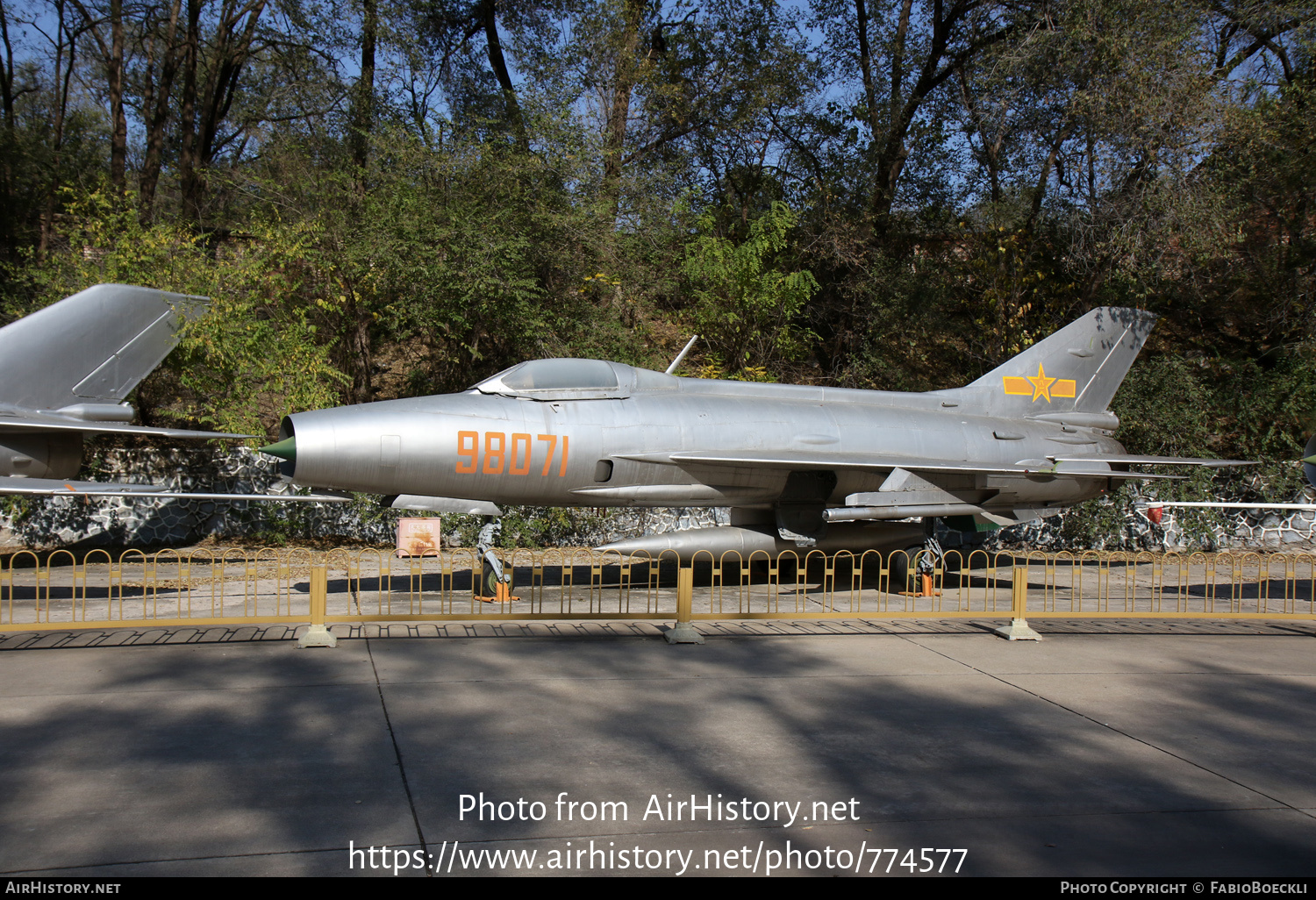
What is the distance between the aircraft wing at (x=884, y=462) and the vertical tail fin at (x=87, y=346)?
624 centimetres

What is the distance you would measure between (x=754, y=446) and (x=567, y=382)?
2321 mm

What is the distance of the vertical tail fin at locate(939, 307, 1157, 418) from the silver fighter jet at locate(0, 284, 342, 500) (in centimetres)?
919

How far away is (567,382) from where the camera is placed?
970 cm

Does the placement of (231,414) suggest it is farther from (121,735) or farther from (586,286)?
(121,735)

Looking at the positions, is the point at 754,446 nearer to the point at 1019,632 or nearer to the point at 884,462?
the point at 884,462

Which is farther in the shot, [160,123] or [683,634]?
Answer: [160,123]

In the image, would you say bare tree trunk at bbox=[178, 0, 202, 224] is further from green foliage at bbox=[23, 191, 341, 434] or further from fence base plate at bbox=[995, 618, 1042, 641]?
fence base plate at bbox=[995, 618, 1042, 641]

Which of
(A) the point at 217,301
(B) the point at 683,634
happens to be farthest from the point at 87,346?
(B) the point at 683,634

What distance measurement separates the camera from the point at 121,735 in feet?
17.1

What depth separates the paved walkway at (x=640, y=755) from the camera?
388 centimetres

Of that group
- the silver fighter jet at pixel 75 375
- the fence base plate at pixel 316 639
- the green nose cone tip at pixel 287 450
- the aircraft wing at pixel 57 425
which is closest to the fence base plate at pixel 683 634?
the fence base plate at pixel 316 639

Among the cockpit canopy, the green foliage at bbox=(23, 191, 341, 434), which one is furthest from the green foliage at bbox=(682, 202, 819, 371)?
the cockpit canopy

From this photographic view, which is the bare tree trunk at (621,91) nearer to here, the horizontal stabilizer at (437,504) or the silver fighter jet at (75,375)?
the silver fighter jet at (75,375)

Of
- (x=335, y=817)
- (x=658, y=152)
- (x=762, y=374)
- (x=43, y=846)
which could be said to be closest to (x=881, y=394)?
(x=762, y=374)
